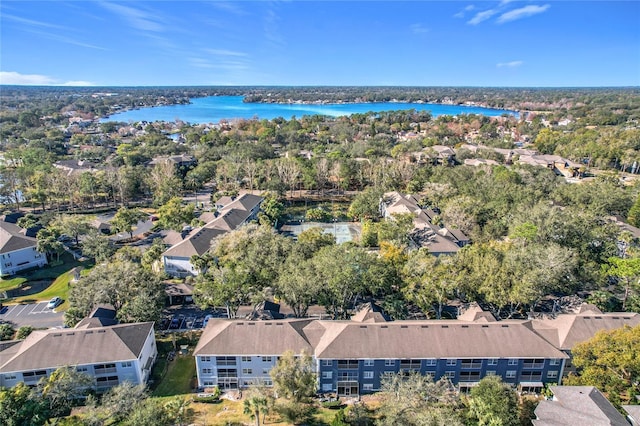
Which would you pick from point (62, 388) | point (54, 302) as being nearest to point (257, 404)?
point (62, 388)

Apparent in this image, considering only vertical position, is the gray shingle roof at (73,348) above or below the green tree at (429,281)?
below

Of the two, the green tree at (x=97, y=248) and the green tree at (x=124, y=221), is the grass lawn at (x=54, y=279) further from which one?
the green tree at (x=124, y=221)

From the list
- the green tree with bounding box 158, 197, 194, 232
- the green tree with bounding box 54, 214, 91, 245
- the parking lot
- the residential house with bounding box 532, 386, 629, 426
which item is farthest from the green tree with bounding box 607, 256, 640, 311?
the green tree with bounding box 54, 214, 91, 245

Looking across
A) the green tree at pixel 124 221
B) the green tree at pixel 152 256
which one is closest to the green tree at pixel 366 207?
the green tree at pixel 152 256

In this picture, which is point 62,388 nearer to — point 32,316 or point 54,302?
point 32,316

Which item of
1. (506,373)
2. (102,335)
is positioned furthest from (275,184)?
(506,373)

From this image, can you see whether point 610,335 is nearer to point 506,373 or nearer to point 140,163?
point 506,373
